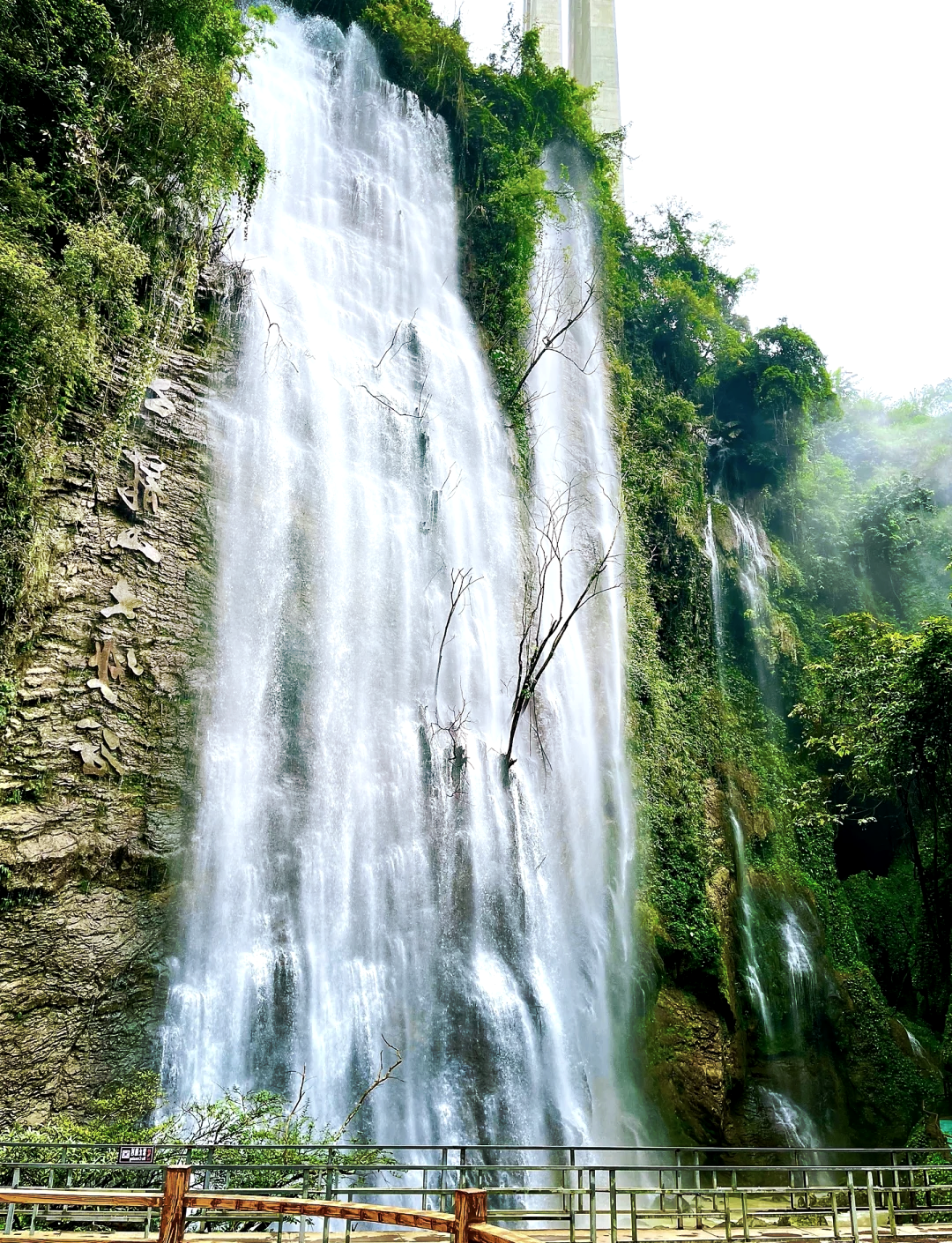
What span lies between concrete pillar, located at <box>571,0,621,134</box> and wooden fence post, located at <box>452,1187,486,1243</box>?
107 feet

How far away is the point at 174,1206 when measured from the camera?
3707 mm

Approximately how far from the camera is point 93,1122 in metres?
8.03

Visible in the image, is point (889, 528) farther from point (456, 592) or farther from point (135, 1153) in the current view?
point (135, 1153)

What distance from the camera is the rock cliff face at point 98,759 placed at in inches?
335

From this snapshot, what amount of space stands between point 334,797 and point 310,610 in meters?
2.64

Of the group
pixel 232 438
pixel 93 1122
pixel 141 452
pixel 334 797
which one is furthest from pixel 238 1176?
pixel 232 438

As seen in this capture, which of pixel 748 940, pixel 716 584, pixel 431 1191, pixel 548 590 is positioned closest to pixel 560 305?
pixel 716 584


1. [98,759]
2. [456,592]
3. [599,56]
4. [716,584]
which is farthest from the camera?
[599,56]

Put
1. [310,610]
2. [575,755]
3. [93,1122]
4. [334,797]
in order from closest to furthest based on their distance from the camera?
[93,1122] < [334,797] < [310,610] < [575,755]

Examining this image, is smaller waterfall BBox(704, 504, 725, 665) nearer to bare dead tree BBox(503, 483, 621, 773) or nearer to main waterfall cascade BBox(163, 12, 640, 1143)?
bare dead tree BBox(503, 483, 621, 773)

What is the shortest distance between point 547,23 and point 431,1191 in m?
35.9

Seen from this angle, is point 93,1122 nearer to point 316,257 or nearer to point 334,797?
point 334,797

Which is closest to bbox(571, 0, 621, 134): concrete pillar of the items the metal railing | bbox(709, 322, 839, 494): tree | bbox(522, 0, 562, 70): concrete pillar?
bbox(522, 0, 562, 70): concrete pillar

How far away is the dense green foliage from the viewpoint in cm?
934
